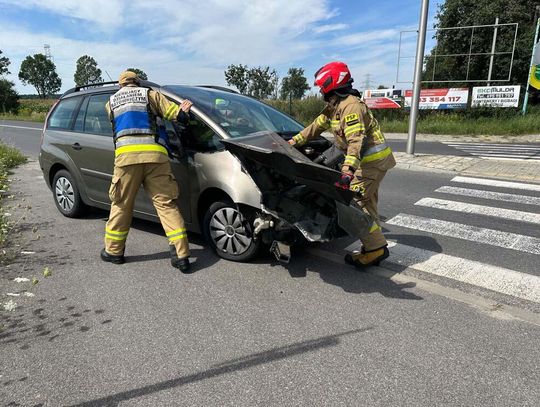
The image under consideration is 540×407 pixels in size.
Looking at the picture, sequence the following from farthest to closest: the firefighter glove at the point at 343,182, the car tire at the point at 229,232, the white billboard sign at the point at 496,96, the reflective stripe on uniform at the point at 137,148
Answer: the white billboard sign at the point at 496,96
the car tire at the point at 229,232
the reflective stripe on uniform at the point at 137,148
the firefighter glove at the point at 343,182

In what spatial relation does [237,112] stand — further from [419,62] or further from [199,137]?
[419,62]

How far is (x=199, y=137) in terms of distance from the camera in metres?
4.12

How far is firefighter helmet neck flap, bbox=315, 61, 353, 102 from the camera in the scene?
349 cm

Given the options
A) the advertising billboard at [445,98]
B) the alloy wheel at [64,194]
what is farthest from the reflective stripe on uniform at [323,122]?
the advertising billboard at [445,98]

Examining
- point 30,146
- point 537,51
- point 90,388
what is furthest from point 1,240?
point 537,51

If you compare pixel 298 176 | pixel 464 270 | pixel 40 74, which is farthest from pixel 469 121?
pixel 40 74

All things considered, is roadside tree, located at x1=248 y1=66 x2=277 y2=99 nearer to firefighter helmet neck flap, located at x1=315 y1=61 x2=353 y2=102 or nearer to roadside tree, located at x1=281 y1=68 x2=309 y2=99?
roadside tree, located at x1=281 y1=68 x2=309 y2=99

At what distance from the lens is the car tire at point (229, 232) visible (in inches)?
155

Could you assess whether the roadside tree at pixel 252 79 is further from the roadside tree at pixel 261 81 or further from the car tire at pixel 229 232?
the car tire at pixel 229 232

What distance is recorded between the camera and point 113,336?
9.46ft

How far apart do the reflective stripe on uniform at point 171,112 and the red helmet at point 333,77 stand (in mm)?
1362

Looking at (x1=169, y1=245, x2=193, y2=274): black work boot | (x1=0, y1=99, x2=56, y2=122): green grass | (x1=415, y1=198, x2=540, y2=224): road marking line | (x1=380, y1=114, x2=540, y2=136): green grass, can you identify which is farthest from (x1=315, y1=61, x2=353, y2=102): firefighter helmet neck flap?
(x1=0, y1=99, x2=56, y2=122): green grass

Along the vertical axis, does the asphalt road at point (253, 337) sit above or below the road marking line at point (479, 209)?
below

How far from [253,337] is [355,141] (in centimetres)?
175
